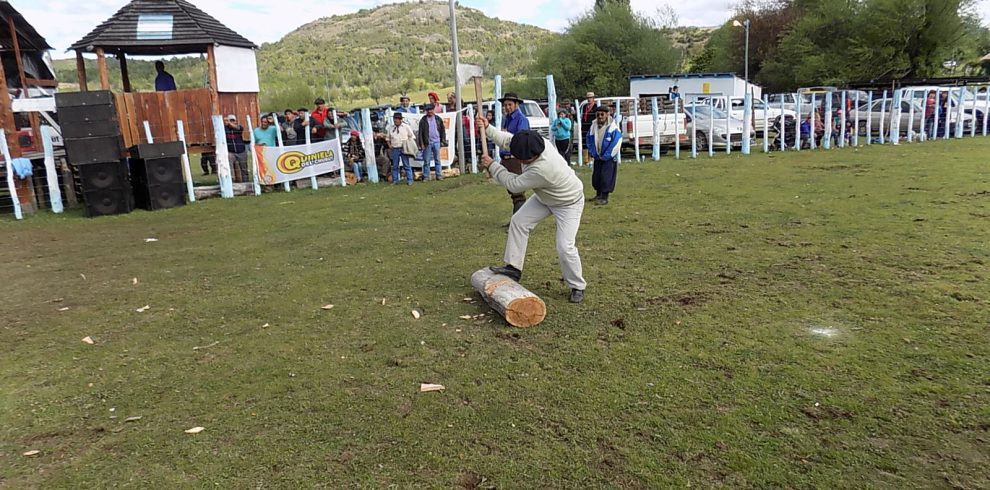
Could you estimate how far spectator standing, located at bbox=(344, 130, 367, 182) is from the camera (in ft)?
49.6

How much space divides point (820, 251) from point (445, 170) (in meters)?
9.74

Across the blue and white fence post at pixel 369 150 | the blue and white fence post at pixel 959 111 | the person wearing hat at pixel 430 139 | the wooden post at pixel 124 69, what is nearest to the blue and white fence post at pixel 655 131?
the person wearing hat at pixel 430 139

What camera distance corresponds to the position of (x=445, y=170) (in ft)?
50.4

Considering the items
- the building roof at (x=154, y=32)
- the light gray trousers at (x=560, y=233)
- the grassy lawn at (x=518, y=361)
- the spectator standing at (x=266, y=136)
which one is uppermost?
the building roof at (x=154, y=32)

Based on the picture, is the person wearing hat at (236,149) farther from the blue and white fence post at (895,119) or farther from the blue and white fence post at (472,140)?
the blue and white fence post at (895,119)

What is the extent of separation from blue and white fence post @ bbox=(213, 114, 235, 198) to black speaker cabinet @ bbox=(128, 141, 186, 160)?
1098 millimetres

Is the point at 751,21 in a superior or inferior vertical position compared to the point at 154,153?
superior

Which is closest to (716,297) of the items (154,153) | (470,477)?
(470,477)

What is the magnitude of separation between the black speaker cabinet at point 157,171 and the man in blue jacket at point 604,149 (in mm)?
7630

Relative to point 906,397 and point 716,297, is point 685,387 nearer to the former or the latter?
point 906,397

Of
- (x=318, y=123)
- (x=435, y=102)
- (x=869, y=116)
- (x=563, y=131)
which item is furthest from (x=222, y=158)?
(x=869, y=116)

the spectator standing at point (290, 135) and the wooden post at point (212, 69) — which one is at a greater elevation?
the wooden post at point (212, 69)

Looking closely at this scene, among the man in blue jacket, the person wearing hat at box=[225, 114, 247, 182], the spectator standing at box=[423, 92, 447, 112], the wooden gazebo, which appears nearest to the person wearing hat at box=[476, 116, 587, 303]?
the man in blue jacket

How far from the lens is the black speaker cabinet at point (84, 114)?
10883 millimetres
